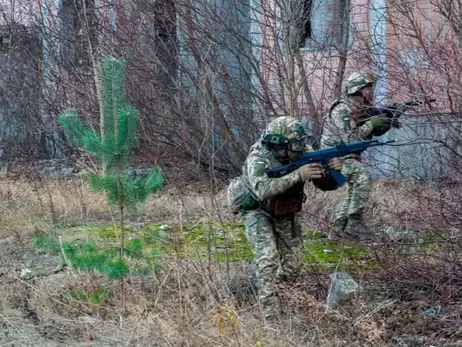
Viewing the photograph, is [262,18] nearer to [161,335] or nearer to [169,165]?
[169,165]

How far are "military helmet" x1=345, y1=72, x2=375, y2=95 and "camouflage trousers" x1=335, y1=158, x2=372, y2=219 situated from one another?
25.6 inches

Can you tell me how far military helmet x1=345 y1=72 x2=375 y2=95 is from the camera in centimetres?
813

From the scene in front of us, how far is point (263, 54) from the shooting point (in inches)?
441

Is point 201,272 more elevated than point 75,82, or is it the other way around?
point 75,82

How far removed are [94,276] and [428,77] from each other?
9.51 feet

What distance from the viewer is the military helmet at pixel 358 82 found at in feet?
26.7

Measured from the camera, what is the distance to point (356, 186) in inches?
331

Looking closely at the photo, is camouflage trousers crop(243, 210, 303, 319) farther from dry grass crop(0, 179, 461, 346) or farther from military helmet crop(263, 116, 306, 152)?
military helmet crop(263, 116, 306, 152)

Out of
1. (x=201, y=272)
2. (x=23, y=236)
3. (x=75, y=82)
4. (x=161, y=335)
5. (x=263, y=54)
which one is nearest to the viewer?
(x=161, y=335)

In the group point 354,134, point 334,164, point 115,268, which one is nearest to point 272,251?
point 334,164

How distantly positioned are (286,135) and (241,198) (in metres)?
0.55

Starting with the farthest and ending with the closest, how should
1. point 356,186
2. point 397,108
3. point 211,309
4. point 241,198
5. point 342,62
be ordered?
point 342,62
point 356,186
point 397,108
point 241,198
point 211,309

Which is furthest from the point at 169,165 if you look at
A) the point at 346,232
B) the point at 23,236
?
the point at 346,232

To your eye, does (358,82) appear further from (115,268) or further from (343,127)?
(115,268)
